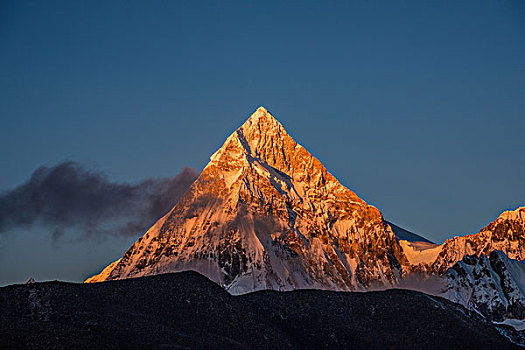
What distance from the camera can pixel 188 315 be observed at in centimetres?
11444

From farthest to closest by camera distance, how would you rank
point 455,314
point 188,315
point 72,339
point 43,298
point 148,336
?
1. point 455,314
2. point 188,315
3. point 43,298
4. point 148,336
5. point 72,339

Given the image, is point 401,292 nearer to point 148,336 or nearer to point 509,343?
point 509,343

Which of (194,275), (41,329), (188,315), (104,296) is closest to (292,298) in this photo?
(194,275)

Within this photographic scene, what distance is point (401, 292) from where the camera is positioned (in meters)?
143

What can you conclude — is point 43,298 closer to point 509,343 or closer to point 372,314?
point 372,314

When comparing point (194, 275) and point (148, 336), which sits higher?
point (194, 275)

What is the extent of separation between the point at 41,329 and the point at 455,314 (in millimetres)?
75448

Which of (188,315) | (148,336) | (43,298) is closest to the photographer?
(148,336)

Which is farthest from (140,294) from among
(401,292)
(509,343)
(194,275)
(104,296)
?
(509,343)

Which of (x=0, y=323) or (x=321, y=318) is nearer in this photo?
(x=0, y=323)

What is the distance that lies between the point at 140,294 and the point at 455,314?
56139 millimetres

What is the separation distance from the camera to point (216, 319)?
11506 cm

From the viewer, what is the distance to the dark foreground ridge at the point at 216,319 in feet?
320

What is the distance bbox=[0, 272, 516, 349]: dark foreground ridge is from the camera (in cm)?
9762
